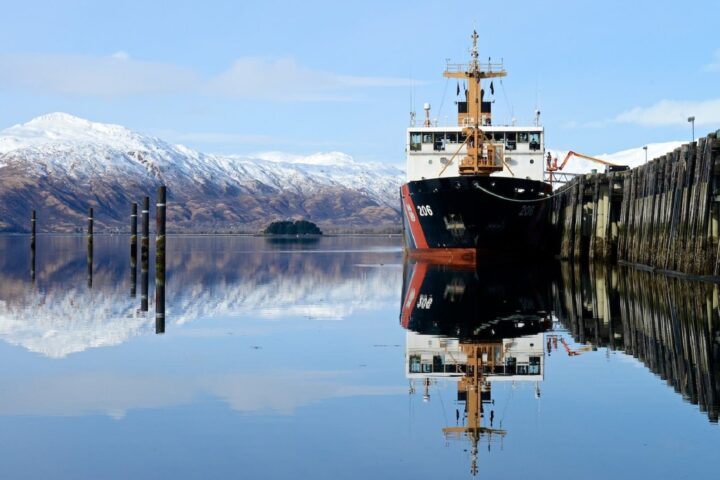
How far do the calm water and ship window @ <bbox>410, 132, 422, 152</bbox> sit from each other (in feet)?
100

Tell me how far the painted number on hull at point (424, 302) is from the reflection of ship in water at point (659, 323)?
349 cm

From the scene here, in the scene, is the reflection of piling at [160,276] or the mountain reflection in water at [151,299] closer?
the mountain reflection in water at [151,299]

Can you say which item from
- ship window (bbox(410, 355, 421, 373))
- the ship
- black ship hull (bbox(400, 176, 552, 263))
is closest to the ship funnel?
the ship

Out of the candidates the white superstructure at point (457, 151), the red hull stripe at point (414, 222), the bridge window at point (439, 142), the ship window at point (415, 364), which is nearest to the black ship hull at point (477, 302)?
the ship window at point (415, 364)

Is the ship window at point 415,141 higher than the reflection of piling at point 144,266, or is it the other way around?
the ship window at point 415,141

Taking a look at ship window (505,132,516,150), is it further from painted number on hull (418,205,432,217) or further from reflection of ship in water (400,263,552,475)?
reflection of ship in water (400,263,552,475)

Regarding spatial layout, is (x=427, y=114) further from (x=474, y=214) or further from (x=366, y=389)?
(x=366, y=389)

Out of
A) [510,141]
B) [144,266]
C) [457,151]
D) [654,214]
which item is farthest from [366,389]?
[510,141]

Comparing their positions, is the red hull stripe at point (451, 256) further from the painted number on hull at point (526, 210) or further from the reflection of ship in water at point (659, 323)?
the reflection of ship in water at point (659, 323)

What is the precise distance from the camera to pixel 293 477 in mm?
10039

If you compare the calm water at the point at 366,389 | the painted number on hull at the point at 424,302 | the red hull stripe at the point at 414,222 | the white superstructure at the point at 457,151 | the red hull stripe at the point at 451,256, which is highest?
the white superstructure at the point at 457,151

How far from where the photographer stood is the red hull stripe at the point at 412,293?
86.9ft

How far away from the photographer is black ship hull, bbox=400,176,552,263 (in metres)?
50.9

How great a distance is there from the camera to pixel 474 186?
50781 millimetres
